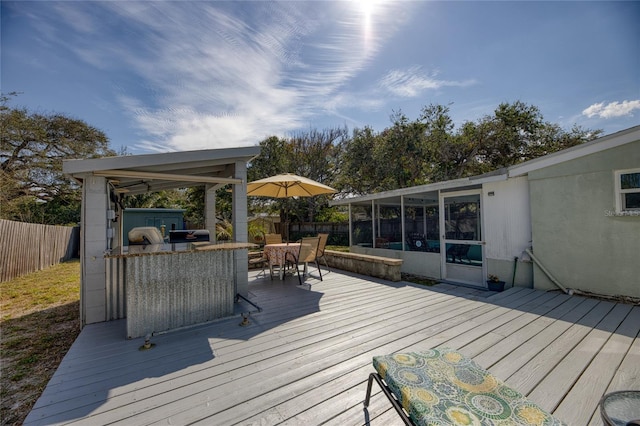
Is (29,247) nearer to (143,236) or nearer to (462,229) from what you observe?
(143,236)

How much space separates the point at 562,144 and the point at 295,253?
50.4 feet

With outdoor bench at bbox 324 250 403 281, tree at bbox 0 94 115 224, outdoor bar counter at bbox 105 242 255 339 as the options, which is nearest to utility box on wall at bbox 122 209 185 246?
tree at bbox 0 94 115 224

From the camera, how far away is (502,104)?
13266 mm

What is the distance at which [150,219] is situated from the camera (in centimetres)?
1179

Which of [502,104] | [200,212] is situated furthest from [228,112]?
[502,104]

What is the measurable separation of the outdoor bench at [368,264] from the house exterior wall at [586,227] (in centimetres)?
267

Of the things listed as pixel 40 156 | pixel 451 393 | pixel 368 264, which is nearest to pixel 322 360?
pixel 451 393

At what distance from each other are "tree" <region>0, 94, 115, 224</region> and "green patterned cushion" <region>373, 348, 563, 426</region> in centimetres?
1638

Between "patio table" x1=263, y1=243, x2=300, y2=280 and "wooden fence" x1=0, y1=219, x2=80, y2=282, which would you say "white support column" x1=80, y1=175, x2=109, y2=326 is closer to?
"patio table" x1=263, y1=243, x2=300, y2=280

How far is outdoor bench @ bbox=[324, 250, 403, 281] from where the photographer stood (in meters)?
5.90

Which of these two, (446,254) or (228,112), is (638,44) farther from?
(228,112)

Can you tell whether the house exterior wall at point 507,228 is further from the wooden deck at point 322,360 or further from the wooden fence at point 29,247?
the wooden fence at point 29,247

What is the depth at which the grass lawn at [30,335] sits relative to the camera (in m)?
2.22

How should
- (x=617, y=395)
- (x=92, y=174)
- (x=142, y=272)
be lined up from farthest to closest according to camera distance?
(x=92, y=174)
(x=142, y=272)
(x=617, y=395)
